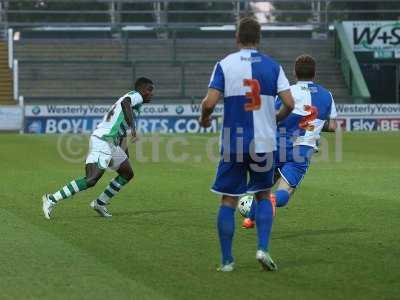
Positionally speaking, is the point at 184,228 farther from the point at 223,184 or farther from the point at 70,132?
the point at 70,132

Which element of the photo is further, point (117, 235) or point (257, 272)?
point (117, 235)

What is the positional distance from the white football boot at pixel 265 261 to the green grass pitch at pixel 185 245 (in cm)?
9

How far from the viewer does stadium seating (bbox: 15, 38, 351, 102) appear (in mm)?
45312

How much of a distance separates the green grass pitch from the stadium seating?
26.0 m

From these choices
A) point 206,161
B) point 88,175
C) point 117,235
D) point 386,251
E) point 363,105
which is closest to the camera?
point 386,251

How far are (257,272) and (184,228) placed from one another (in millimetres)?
3215

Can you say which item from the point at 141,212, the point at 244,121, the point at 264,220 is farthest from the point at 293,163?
the point at 244,121

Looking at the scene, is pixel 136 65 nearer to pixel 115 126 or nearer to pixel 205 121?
pixel 115 126

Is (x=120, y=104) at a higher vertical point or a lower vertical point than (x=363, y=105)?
higher

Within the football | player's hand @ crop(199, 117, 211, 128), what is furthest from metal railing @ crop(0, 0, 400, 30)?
player's hand @ crop(199, 117, 211, 128)

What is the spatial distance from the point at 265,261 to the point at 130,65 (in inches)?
1506

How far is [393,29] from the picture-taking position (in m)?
48.2

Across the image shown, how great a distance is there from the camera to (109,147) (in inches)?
518

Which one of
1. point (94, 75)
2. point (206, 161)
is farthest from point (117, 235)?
point (94, 75)
